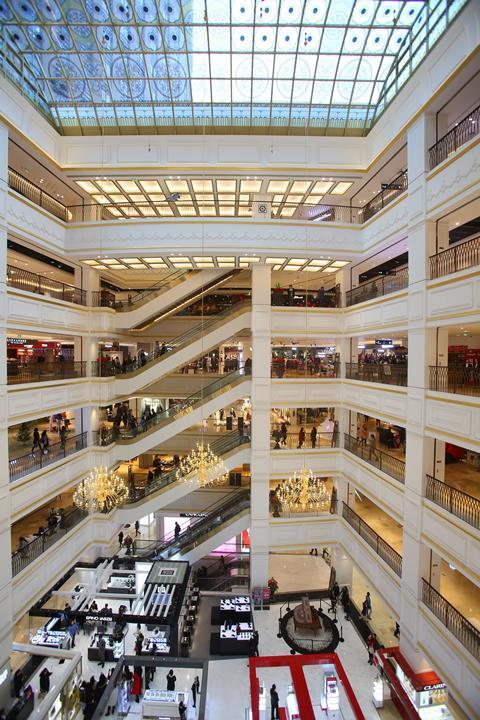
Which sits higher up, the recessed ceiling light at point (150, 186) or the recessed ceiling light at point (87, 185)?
the recessed ceiling light at point (150, 186)

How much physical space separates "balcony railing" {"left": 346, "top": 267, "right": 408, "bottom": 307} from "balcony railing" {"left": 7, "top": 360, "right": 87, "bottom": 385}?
10.1 m

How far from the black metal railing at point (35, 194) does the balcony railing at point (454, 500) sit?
42.3 feet

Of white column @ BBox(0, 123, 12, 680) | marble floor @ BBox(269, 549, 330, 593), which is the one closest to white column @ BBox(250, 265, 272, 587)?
marble floor @ BBox(269, 549, 330, 593)

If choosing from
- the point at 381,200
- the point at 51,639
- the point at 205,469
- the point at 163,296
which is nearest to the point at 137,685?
the point at 51,639

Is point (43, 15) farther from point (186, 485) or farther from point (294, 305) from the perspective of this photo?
point (186, 485)

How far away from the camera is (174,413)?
50.9 ft

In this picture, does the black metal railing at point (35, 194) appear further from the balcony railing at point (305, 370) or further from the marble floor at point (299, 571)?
the marble floor at point (299, 571)

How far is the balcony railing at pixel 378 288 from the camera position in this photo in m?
11.5

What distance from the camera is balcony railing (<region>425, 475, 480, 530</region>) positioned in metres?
7.86

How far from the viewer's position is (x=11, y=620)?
32.6 ft

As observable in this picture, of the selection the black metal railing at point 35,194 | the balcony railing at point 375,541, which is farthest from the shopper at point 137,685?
the black metal railing at point 35,194

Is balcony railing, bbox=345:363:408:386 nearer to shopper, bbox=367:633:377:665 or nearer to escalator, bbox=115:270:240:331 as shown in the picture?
escalator, bbox=115:270:240:331

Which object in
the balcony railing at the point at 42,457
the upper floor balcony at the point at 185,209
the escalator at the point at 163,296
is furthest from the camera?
the escalator at the point at 163,296

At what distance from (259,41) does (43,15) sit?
576 cm
